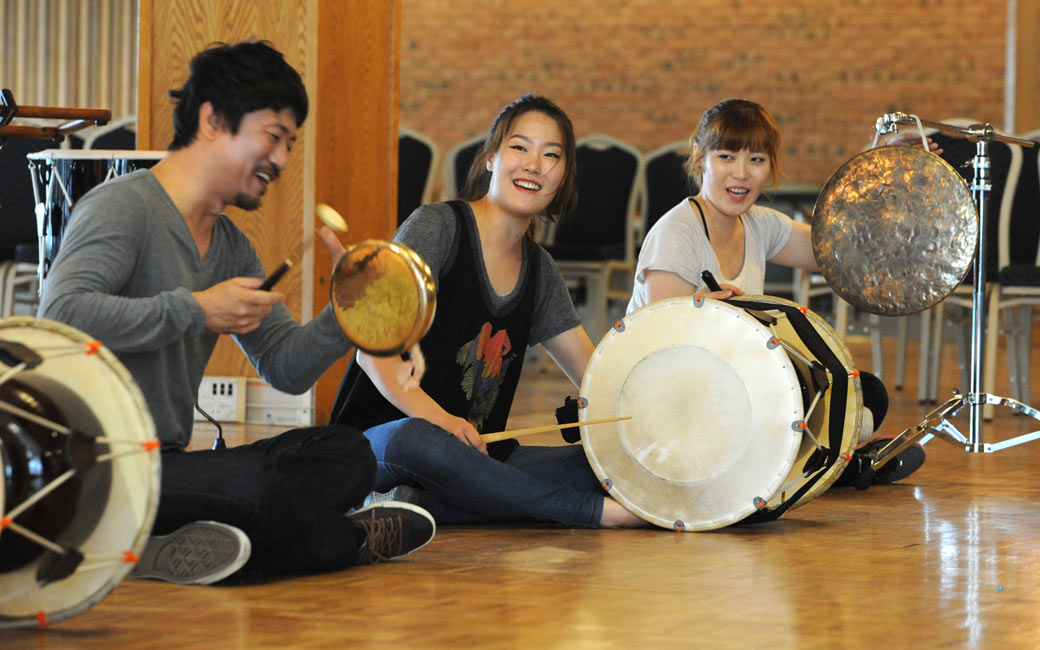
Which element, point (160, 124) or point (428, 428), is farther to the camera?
point (160, 124)

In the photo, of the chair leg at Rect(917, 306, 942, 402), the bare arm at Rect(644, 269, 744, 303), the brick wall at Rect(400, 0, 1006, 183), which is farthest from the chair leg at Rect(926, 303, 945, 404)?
the brick wall at Rect(400, 0, 1006, 183)

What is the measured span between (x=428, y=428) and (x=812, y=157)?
700 cm

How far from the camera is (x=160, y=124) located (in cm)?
390

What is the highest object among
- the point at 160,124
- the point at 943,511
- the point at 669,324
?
the point at 160,124

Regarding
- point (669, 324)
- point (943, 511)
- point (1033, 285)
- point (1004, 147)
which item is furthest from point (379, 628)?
point (1004, 147)

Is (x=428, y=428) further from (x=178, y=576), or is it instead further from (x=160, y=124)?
(x=160, y=124)

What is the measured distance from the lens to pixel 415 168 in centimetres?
575

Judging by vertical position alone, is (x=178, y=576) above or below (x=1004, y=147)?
below

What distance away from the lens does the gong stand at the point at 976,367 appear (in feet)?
9.25

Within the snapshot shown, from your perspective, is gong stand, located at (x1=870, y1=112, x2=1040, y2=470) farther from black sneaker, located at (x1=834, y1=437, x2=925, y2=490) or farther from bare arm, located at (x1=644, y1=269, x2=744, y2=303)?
bare arm, located at (x1=644, y1=269, x2=744, y2=303)

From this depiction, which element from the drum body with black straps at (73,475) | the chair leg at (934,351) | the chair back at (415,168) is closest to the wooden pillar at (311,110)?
the chair back at (415,168)

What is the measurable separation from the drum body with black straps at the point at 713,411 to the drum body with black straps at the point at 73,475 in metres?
1.04

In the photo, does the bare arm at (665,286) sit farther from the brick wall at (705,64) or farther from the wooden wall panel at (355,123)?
the brick wall at (705,64)

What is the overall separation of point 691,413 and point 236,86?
3.12 ft
